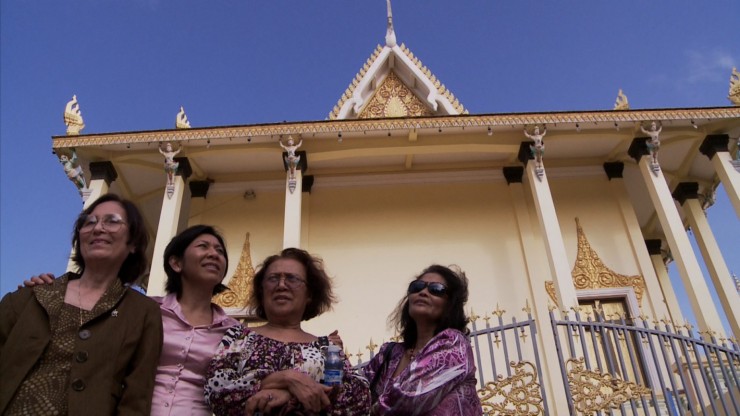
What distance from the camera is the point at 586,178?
878 centimetres

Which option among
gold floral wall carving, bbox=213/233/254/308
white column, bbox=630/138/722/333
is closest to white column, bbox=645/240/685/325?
white column, bbox=630/138/722/333

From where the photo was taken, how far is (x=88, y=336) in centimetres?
160

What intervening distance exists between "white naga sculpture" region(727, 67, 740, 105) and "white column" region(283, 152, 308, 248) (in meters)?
6.33

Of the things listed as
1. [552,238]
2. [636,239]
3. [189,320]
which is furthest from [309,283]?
[636,239]

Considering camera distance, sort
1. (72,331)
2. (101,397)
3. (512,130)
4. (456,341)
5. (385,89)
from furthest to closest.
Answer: (385,89) → (512,130) → (456,341) → (72,331) → (101,397)

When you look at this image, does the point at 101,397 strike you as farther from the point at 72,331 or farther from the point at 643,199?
the point at 643,199

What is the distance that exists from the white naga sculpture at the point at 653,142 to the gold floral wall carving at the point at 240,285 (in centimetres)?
616

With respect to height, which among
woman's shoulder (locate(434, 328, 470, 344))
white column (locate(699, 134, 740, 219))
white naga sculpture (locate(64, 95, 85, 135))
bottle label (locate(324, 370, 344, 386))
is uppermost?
white naga sculpture (locate(64, 95, 85, 135))

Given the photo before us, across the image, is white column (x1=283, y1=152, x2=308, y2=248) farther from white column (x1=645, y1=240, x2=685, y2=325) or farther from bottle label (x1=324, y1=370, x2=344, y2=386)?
white column (x1=645, y1=240, x2=685, y2=325)

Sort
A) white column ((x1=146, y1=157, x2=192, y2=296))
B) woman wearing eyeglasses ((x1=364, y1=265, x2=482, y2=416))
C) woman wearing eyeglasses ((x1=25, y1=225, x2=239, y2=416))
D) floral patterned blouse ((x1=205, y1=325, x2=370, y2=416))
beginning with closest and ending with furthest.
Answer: floral patterned blouse ((x1=205, y1=325, x2=370, y2=416))
woman wearing eyeglasses ((x1=25, y1=225, x2=239, y2=416))
woman wearing eyeglasses ((x1=364, y1=265, x2=482, y2=416))
white column ((x1=146, y1=157, x2=192, y2=296))

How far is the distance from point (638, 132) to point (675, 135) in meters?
0.60

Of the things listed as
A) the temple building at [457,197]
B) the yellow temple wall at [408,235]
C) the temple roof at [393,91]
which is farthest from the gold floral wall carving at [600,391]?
the temple roof at [393,91]

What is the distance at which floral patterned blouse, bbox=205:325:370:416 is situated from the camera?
1603 millimetres

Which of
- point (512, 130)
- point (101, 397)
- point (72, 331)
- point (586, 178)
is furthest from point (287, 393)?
point (586, 178)
